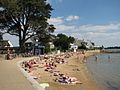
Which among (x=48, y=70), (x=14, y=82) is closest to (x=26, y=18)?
(x=48, y=70)

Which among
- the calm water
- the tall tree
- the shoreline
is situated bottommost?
the calm water

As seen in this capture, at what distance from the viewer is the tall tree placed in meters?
64.3

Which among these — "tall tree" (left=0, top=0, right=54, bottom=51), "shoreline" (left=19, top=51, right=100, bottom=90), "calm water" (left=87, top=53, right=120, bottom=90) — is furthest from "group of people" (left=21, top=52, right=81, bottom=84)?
"tall tree" (left=0, top=0, right=54, bottom=51)

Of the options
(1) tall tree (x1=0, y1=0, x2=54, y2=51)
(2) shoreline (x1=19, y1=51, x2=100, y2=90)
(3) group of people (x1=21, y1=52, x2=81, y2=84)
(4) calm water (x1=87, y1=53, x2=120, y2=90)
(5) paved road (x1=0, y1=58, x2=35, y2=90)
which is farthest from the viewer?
(1) tall tree (x1=0, y1=0, x2=54, y2=51)

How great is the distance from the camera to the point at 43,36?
225 feet

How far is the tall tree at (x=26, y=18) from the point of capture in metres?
64.3

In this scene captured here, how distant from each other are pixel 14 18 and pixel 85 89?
47167mm

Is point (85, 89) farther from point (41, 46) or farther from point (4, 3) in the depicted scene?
point (41, 46)

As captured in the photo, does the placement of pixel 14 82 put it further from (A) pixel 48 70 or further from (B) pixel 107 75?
(B) pixel 107 75

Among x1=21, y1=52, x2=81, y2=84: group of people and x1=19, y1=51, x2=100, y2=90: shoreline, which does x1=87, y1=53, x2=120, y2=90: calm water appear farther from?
x1=21, y1=52, x2=81, y2=84: group of people

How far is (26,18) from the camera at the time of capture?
68250mm

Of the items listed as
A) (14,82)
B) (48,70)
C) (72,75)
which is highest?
(14,82)

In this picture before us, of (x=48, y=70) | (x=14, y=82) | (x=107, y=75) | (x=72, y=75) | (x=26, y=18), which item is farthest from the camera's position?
(x=26, y=18)

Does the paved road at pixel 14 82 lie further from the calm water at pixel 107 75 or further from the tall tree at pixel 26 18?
the tall tree at pixel 26 18
